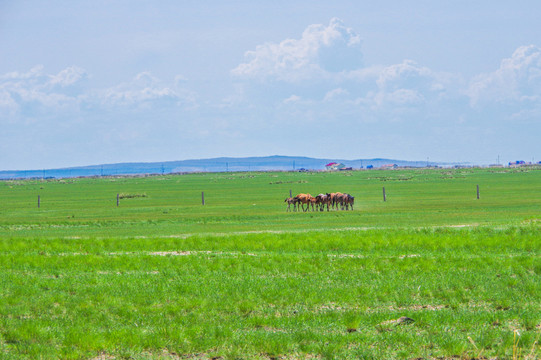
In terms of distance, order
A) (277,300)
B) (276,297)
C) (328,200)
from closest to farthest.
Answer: (277,300)
(276,297)
(328,200)

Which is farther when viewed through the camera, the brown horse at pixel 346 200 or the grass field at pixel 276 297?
the brown horse at pixel 346 200

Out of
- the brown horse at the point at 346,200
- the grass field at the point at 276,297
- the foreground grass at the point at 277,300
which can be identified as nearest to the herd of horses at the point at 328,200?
the brown horse at the point at 346,200

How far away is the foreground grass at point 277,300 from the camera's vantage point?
36.9 feet

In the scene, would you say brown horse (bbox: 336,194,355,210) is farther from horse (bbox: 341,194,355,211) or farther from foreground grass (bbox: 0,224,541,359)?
foreground grass (bbox: 0,224,541,359)

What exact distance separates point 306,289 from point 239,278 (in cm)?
251

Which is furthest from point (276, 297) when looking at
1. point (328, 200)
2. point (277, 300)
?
point (328, 200)

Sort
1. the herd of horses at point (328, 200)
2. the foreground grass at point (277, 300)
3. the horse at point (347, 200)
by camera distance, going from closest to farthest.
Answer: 1. the foreground grass at point (277, 300)
2. the horse at point (347, 200)
3. the herd of horses at point (328, 200)

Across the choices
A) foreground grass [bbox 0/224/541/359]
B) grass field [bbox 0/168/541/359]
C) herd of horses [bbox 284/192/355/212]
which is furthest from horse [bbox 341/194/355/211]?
foreground grass [bbox 0/224/541/359]

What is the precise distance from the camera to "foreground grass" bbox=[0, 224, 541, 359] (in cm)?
1125

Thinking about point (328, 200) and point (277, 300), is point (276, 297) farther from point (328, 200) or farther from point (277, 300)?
point (328, 200)

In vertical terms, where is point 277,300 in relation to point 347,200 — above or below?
below

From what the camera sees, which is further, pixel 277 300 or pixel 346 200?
pixel 346 200

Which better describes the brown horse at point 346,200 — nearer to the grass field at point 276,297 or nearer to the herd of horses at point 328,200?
the herd of horses at point 328,200

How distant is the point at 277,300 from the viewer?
49.5 ft
